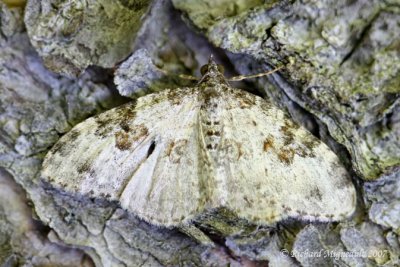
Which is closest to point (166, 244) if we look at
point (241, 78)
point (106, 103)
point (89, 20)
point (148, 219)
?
point (148, 219)

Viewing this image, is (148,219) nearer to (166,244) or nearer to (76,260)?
(166,244)

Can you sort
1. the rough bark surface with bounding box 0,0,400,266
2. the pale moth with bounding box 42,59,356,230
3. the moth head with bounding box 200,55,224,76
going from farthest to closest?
A: the moth head with bounding box 200,55,224,76 < the pale moth with bounding box 42,59,356,230 < the rough bark surface with bounding box 0,0,400,266

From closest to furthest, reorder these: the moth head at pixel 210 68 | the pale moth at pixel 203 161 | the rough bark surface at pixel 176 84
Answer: the rough bark surface at pixel 176 84
the pale moth at pixel 203 161
the moth head at pixel 210 68

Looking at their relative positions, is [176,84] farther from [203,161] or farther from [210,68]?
[203,161]

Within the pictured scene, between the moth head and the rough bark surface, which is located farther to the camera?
the moth head

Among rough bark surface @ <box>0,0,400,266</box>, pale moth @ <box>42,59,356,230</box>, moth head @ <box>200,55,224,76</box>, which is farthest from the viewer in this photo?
moth head @ <box>200,55,224,76</box>

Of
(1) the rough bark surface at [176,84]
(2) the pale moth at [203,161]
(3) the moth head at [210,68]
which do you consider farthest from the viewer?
(3) the moth head at [210,68]
